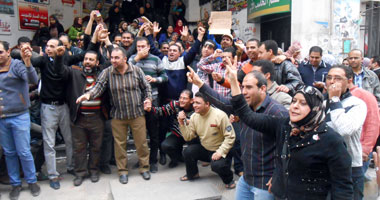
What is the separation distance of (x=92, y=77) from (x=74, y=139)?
0.99 meters

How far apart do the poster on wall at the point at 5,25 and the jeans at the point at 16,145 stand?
5.98 m

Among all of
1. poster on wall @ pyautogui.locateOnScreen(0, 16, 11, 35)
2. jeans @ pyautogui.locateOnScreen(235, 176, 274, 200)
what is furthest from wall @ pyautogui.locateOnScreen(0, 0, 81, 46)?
jeans @ pyautogui.locateOnScreen(235, 176, 274, 200)

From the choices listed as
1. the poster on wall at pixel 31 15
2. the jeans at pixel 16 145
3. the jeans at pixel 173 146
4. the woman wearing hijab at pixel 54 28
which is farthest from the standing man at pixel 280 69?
the poster on wall at pixel 31 15

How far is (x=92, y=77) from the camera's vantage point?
4695 millimetres

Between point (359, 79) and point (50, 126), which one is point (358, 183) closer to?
point (359, 79)

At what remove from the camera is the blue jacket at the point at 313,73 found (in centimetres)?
501

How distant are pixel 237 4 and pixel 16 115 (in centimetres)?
824

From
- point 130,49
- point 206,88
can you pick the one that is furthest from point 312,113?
point 130,49

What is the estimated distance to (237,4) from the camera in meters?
10.4

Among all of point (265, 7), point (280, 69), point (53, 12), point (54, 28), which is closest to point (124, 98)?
point (280, 69)

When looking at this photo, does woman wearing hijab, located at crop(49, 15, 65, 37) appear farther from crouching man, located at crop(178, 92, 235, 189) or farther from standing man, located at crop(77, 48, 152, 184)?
crouching man, located at crop(178, 92, 235, 189)

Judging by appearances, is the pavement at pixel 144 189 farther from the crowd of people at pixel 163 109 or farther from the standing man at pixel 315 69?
the standing man at pixel 315 69

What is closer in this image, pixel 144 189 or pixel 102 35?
pixel 144 189

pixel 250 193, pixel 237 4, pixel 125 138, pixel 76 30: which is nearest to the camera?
pixel 250 193
